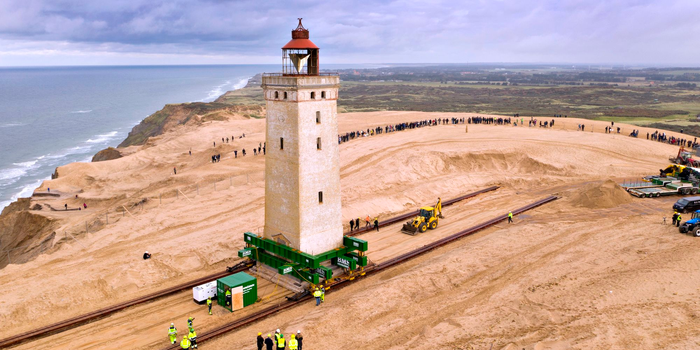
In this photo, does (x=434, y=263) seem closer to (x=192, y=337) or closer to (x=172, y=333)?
(x=192, y=337)

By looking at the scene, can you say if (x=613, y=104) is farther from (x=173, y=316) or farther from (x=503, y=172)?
(x=173, y=316)

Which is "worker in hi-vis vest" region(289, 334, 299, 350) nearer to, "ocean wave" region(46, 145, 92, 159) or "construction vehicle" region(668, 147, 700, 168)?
"construction vehicle" region(668, 147, 700, 168)

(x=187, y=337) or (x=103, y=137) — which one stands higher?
(x=187, y=337)

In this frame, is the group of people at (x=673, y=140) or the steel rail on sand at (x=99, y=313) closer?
the steel rail on sand at (x=99, y=313)

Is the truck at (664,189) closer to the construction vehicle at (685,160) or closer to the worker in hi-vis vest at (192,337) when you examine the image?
the construction vehicle at (685,160)

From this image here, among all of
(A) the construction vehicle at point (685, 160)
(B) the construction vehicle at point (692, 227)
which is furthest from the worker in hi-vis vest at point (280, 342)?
(A) the construction vehicle at point (685, 160)

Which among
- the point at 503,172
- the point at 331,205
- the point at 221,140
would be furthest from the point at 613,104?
the point at 331,205

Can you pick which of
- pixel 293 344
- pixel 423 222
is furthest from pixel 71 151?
pixel 293 344

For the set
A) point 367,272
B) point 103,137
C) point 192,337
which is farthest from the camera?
point 103,137
